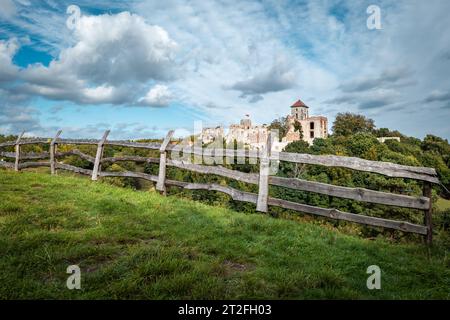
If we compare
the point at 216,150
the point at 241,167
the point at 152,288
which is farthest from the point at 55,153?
the point at 241,167

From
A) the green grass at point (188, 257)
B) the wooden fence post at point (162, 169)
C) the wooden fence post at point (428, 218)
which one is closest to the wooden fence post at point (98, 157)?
the wooden fence post at point (162, 169)

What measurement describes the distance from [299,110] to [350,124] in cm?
3272

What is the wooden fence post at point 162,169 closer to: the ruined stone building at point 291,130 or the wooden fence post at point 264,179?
the wooden fence post at point 264,179

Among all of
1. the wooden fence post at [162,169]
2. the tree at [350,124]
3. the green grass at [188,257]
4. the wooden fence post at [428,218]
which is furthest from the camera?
the tree at [350,124]

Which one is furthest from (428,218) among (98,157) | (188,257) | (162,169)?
(98,157)

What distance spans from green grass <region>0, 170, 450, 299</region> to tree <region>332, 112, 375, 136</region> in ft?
277

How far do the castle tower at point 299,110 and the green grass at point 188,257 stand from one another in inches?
4366

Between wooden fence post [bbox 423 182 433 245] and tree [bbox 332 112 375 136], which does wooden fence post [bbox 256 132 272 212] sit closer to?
wooden fence post [bbox 423 182 433 245]

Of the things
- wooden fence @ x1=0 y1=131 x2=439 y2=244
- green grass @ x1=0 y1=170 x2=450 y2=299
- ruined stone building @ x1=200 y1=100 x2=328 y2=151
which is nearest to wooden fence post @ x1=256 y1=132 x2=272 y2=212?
wooden fence @ x1=0 y1=131 x2=439 y2=244

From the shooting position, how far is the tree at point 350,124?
83.2m

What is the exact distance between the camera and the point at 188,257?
3871 millimetres

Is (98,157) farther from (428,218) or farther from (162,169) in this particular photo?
(428,218)

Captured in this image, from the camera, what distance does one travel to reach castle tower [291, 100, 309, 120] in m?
113

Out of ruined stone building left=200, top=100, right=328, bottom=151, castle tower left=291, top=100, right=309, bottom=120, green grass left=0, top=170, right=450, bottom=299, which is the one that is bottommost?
green grass left=0, top=170, right=450, bottom=299
